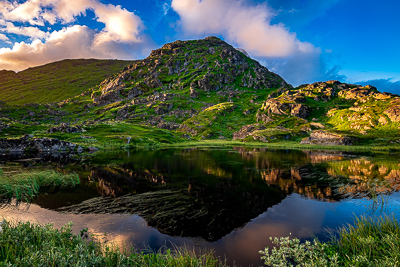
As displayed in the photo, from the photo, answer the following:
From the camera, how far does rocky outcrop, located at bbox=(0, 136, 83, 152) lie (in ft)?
254

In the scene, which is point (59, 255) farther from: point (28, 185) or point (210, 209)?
point (28, 185)

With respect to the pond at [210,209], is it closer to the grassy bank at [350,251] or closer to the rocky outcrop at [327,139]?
the grassy bank at [350,251]

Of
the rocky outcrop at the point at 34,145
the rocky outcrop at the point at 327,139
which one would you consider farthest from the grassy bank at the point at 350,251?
the rocky outcrop at the point at 327,139

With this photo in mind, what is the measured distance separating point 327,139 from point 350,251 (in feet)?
454

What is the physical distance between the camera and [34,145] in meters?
80.8

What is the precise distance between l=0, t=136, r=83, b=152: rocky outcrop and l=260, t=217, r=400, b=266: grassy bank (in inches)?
3567

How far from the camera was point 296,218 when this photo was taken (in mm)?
17406

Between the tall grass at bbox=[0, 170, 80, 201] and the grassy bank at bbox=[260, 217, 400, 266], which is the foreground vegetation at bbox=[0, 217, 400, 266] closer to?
the grassy bank at bbox=[260, 217, 400, 266]

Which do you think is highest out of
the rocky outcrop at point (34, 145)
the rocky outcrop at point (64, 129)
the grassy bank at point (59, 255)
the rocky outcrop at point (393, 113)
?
the rocky outcrop at point (393, 113)

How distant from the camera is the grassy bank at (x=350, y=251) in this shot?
823 centimetres

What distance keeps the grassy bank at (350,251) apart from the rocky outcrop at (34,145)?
9061 centimetres

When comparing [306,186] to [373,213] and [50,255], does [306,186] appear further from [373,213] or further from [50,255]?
[50,255]

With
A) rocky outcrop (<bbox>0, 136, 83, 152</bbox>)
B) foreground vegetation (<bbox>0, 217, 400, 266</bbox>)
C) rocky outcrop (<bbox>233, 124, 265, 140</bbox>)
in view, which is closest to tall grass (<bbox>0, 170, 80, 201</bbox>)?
foreground vegetation (<bbox>0, 217, 400, 266</bbox>)

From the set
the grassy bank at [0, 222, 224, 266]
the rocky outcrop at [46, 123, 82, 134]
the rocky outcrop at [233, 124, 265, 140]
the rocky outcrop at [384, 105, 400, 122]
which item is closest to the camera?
the grassy bank at [0, 222, 224, 266]
